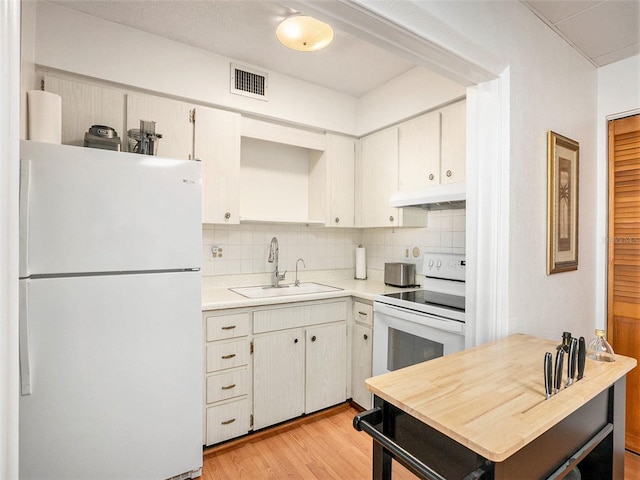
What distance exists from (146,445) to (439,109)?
2.67 metres

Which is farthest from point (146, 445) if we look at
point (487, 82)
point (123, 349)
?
point (487, 82)

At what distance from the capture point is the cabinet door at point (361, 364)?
2430 mm

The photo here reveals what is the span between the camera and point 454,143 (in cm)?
229

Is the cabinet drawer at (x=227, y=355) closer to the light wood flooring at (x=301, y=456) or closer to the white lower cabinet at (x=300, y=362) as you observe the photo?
the white lower cabinet at (x=300, y=362)

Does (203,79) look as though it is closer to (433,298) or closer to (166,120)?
(166,120)

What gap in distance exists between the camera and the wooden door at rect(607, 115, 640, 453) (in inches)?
80.6

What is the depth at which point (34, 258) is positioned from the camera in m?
1.39

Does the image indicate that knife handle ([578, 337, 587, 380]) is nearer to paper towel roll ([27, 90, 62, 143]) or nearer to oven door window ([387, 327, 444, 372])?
oven door window ([387, 327, 444, 372])

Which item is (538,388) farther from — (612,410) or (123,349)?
(123,349)

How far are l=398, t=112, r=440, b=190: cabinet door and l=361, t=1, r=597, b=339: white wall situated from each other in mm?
714

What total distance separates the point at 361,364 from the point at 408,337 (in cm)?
52

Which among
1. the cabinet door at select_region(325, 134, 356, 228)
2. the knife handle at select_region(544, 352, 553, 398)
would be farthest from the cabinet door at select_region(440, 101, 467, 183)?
the knife handle at select_region(544, 352, 553, 398)

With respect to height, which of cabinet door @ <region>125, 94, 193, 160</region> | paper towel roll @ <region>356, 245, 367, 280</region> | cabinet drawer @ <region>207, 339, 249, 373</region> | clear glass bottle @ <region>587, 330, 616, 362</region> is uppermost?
cabinet door @ <region>125, 94, 193, 160</region>

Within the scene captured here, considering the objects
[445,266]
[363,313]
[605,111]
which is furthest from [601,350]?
[605,111]
